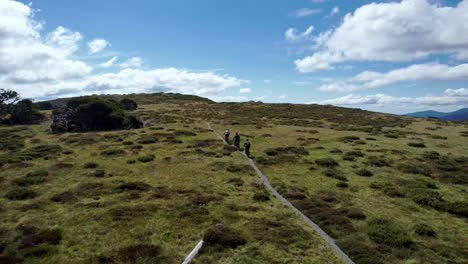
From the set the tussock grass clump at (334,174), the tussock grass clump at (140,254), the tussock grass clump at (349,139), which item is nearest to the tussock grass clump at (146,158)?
the tussock grass clump at (334,174)

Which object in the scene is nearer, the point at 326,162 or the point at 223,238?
the point at 223,238

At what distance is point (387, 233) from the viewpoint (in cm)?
2031

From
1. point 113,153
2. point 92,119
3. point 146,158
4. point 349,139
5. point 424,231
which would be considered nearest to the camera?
point 424,231

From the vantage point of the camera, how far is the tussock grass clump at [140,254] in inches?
667

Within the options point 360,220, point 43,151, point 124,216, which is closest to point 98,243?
point 124,216

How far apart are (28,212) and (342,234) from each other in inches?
895

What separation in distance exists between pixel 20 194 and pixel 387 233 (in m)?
29.0

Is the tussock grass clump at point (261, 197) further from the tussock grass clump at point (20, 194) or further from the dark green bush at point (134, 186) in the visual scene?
the tussock grass clump at point (20, 194)

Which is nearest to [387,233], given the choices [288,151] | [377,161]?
[377,161]

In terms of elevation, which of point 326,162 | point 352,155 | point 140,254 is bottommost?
point 140,254

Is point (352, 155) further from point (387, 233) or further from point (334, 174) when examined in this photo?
point (387, 233)

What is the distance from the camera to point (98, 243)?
19016mm

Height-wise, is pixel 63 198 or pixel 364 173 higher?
pixel 364 173

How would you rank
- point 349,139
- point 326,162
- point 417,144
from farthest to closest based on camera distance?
point 349,139
point 417,144
point 326,162
